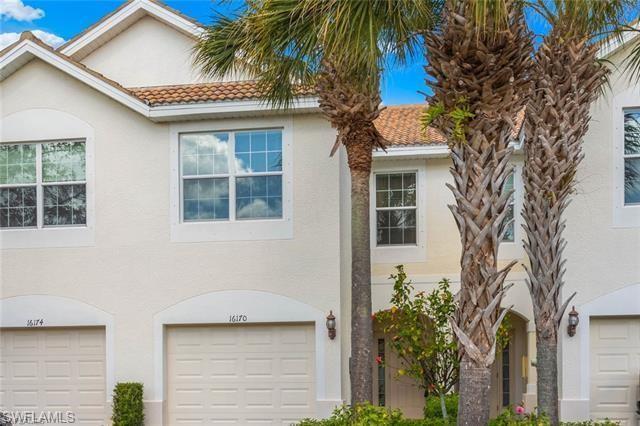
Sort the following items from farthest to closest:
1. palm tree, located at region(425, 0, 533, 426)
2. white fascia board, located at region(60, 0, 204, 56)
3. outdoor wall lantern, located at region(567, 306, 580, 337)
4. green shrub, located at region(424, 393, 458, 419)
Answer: white fascia board, located at region(60, 0, 204, 56), outdoor wall lantern, located at region(567, 306, 580, 337), green shrub, located at region(424, 393, 458, 419), palm tree, located at region(425, 0, 533, 426)

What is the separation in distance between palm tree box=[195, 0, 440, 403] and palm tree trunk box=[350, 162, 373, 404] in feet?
0.05

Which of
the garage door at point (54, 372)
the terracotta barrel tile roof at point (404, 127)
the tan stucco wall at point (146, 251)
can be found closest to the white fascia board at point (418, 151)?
the terracotta barrel tile roof at point (404, 127)

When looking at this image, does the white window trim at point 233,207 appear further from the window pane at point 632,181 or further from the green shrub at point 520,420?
the window pane at point 632,181

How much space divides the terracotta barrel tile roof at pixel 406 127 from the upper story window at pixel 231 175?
8.39 feet

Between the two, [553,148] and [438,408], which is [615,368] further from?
[553,148]

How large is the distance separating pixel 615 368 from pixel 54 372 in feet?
36.8

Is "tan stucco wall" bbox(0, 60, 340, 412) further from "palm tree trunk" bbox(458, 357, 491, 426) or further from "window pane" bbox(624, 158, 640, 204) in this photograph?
"window pane" bbox(624, 158, 640, 204)

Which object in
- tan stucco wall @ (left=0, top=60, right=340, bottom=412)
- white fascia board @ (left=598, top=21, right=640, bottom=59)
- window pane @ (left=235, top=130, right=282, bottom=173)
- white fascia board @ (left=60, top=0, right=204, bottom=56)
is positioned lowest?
Answer: tan stucco wall @ (left=0, top=60, right=340, bottom=412)

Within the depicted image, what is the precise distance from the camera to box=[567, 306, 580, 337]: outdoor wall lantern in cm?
1159

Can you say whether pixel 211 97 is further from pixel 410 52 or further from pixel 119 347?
pixel 119 347

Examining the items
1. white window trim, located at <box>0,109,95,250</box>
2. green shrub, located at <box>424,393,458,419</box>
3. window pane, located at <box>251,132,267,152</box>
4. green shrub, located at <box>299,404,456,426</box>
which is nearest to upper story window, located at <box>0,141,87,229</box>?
white window trim, located at <box>0,109,95,250</box>

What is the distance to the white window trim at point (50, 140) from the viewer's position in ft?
41.4

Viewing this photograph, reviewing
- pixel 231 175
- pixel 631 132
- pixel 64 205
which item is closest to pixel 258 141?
pixel 231 175

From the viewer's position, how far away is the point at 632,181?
11891 millimetres
